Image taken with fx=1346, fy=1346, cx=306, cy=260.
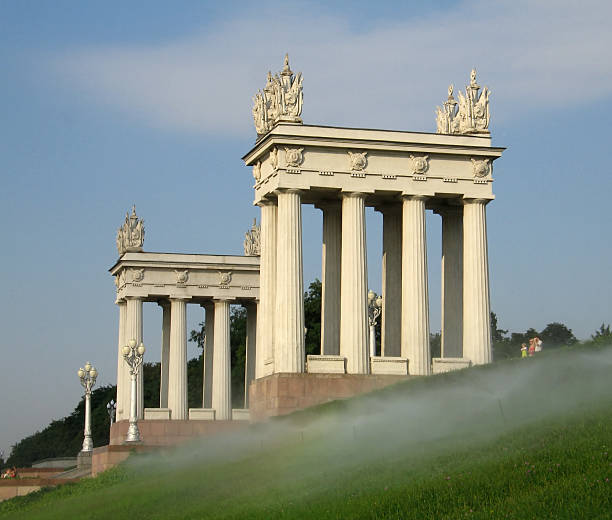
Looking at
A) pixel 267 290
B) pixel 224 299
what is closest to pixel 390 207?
pixel 267 290

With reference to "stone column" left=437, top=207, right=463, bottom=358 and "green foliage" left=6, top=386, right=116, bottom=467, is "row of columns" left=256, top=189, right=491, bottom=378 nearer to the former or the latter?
"stone column" left=437, top=207, right=463, bottom=358

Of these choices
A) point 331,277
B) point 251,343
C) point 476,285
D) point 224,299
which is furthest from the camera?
point 251,343

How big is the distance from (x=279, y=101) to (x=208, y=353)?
38333 mm

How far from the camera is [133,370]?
8038 cm

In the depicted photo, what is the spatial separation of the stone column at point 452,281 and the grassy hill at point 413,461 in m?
14.1

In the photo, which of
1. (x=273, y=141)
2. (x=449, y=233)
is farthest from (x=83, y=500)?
(x=449, y=233)

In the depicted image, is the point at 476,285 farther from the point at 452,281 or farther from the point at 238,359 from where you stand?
the point at 238,359

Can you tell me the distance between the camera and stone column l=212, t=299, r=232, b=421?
101000mm

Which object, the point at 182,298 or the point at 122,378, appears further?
the point at 122,378

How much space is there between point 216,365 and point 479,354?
33.3 meters

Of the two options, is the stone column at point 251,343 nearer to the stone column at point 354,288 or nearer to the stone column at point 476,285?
the stone column at point 476,285

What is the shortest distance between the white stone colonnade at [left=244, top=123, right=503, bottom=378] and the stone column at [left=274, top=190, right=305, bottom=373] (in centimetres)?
5

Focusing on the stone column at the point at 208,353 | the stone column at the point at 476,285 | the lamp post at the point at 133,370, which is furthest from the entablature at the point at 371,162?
the stone column at the point at 208,353

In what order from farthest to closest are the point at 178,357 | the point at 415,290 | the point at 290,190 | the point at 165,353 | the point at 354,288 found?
the point at 165,353, the point at 178,357, the point at 415,290, the point at 354,288, the point at 290,190
